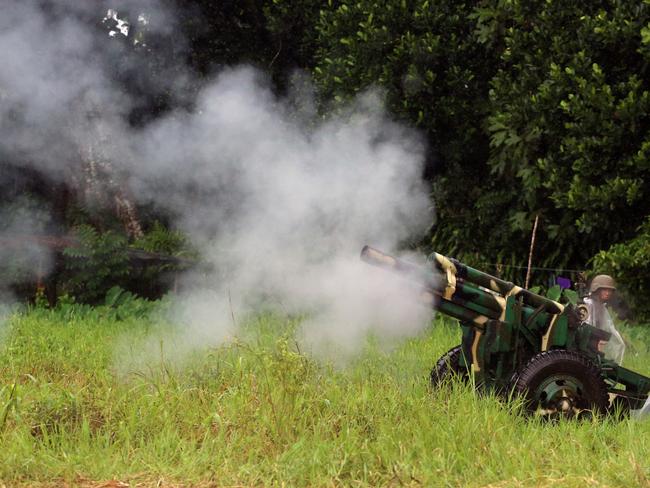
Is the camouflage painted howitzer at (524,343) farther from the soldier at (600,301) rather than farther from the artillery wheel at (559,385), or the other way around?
the soldier at (600,301)

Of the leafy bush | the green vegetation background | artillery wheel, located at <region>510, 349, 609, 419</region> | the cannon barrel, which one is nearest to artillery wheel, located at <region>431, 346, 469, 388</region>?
the cannon barrel

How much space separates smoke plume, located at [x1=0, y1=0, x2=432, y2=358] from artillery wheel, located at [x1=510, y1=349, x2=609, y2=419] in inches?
38.8

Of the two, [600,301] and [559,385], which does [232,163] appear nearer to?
[600,301]

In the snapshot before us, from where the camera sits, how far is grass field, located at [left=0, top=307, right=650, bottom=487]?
502 cm

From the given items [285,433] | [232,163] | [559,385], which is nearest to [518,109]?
[232,163]

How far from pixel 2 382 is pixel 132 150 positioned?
6595 mm

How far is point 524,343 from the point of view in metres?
6.30

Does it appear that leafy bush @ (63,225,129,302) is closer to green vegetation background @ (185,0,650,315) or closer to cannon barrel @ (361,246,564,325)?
green vegetation background @ (185,0,650,315)

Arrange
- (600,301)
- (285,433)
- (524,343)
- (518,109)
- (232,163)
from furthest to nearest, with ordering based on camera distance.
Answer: (232,163) < (518,109) < (600,301) < (524,343) < (285,433)

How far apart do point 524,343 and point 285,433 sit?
5.94 ft

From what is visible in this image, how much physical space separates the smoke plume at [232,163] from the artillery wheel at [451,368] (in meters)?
0.47

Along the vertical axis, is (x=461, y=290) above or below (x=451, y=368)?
above

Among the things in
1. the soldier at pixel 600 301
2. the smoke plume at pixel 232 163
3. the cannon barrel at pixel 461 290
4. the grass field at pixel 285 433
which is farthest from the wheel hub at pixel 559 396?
the soldier at pixel 600 301

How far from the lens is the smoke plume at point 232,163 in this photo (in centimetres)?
845
